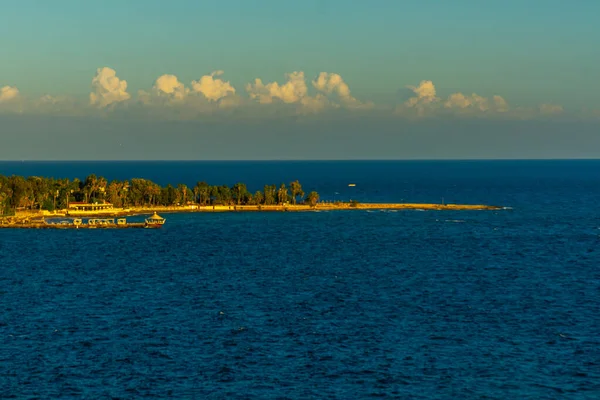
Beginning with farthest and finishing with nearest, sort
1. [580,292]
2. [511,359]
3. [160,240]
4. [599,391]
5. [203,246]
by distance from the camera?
[160,240] < [203,246] < [580,292] < [511,359] < [599,391]

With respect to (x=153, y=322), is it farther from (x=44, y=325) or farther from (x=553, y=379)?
(x=553, y=379)

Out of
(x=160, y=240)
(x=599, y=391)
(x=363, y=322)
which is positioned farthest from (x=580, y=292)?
(x=160, y=240)

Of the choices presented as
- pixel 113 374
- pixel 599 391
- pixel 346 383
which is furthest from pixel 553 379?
pixel 113 374

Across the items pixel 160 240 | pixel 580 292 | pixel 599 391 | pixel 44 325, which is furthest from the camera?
pixel 160 240

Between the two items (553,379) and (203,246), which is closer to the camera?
(553,379)

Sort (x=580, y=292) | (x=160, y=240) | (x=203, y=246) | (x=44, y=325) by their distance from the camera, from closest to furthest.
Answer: (x=44, y=325) < (x=580, y=292) < (x=203, y=246) < (x=160, y=240)

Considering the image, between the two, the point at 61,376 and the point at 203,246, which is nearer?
the point at 61,376

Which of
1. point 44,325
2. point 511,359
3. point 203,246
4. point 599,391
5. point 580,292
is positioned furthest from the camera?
point 203,246

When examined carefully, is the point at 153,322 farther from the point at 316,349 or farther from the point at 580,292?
the point at 580,292
